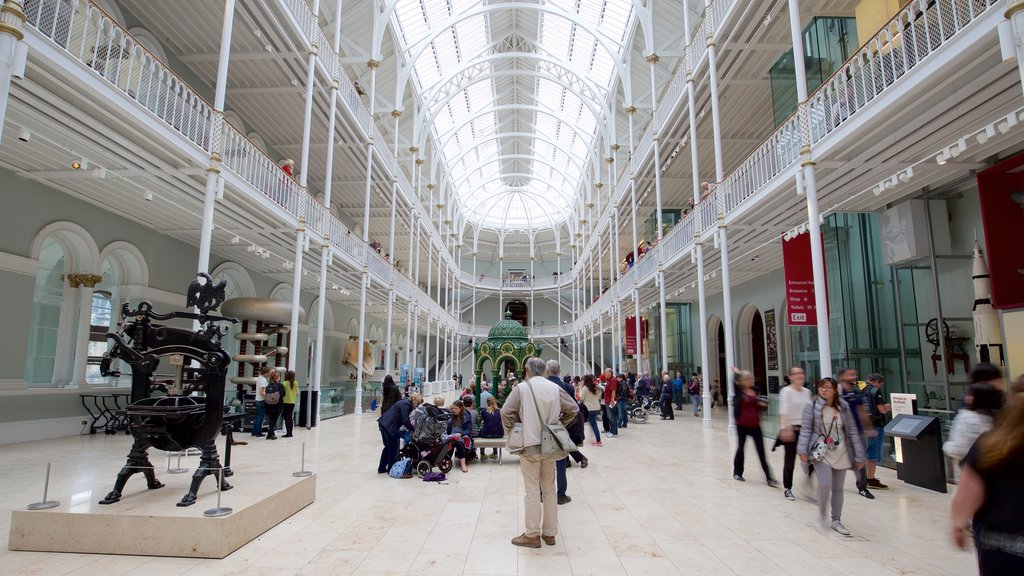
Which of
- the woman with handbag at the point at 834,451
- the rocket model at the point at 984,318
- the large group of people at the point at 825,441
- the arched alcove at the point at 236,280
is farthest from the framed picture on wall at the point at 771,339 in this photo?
the arched alcove at the point at 236,280

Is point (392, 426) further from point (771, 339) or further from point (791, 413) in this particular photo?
point (771, 339)

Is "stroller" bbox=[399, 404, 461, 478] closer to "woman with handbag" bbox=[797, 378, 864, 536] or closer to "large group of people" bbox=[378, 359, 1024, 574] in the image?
"large group of people" bbox=[378, 359, 1024, 574]

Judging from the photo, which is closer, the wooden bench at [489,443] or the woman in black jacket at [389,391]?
the wooden bench at [489,443]

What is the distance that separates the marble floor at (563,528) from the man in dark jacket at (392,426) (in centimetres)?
37

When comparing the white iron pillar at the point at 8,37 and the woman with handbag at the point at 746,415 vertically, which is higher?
the white iron pillar at the point at 8,37

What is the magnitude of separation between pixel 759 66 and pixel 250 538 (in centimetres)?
1532

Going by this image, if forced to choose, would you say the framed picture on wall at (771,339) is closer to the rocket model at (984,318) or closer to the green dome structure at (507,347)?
the rocket model at (984,318)

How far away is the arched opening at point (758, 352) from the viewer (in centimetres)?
2123

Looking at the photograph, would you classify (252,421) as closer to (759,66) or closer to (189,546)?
(189,546)

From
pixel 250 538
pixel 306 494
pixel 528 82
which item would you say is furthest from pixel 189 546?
pixel 528 82

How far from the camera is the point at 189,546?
4184mm

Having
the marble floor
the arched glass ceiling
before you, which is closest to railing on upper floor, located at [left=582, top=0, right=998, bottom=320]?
the marble floor

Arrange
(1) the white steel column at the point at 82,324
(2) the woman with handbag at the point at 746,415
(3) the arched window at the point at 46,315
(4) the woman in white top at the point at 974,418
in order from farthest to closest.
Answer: (1) the white steel column at the point at 82,324 < (3) the arched window at the point at 46,315 < (2) the woman with handbag at the point at 746,415 < (4) the woman in white top at the point at 974,418

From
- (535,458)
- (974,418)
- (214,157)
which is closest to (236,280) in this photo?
(214,157)
